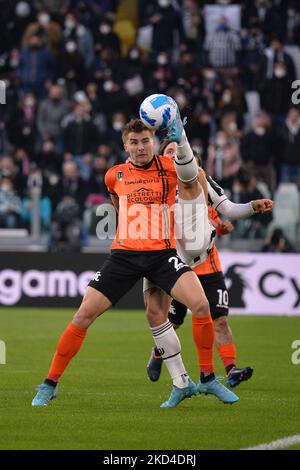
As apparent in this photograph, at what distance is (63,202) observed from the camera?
71.6ft

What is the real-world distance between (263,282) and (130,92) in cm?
579

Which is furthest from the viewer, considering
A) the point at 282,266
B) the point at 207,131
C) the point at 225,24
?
the point at 225,24

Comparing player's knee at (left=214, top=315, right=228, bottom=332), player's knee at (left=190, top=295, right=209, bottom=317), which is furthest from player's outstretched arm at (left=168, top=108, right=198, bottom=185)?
player's knee at (left=214, top=315, right=228, bottom=332)

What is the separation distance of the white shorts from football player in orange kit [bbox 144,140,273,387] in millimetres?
241

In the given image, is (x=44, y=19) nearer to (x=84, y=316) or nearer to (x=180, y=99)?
(x=180, y=99)

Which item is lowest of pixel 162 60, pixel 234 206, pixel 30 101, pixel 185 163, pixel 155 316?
pixel 155 316

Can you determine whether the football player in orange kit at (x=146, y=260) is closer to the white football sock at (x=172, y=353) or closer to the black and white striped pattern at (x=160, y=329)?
the white football sock at (x=172, y=353)

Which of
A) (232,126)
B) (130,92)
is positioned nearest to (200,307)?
(232,126)

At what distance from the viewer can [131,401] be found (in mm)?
10656

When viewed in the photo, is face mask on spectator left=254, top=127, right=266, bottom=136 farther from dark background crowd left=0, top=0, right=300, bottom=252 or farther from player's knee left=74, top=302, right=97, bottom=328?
player's knee left=74, top=302, right=97, bottom=328

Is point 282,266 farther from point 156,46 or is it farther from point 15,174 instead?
point 156,46

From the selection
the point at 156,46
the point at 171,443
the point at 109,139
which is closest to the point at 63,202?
the point at 109,139

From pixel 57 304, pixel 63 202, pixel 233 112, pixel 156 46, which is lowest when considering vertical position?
pixel 57 304
